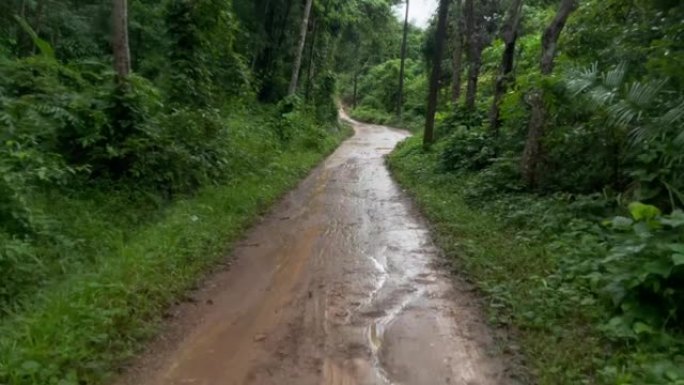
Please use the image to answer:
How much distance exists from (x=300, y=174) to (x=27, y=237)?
828cm

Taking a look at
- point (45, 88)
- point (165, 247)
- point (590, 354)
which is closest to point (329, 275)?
point (165, 247)

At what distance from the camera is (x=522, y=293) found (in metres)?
5.27

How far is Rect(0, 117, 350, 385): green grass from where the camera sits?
3814mm

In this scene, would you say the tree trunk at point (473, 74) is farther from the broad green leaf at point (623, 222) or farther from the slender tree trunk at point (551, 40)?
the broad green leaf at point (623, 222)

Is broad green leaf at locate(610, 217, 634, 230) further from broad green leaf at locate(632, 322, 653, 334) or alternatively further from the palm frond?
the palm frond

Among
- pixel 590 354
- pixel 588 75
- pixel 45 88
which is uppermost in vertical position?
pixel 588 75

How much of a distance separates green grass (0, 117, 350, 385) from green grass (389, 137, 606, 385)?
3049mm

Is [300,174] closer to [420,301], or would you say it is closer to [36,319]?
[420,301]

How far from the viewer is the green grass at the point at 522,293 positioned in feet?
13.1

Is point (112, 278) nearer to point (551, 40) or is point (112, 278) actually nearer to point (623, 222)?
point (623, 222)

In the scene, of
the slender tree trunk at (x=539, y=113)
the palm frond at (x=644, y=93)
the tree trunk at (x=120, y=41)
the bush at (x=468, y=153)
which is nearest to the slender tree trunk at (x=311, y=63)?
the bush at (x=468, y=153)

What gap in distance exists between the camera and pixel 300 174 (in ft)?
44.5

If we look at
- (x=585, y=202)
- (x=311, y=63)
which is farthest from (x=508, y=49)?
(x=311, y=63)

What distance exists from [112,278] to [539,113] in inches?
278
